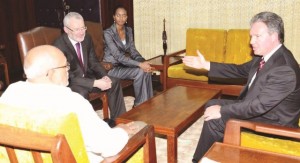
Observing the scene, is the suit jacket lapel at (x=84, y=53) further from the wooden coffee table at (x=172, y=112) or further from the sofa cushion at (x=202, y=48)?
the sofa cushion at (x=202, y=48)

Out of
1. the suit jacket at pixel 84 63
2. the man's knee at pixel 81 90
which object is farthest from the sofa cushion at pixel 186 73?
the man's knee at pixel 81 90

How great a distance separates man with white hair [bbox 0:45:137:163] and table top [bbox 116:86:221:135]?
1.13 m

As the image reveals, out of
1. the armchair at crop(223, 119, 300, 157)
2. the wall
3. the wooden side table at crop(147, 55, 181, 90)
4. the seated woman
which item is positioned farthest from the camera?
the wall

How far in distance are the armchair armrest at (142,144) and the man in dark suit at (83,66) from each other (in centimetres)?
171

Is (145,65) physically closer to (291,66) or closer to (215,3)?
(215,3)

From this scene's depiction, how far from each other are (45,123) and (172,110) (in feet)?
6.94

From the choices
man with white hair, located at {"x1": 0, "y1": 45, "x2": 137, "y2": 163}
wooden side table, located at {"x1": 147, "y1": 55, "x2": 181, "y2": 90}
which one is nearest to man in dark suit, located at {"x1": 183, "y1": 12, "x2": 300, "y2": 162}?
man with white hair, located at {"x1": 0, "y1": 45, "x2": 137, "y2": 163}

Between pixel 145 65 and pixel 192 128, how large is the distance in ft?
3.83

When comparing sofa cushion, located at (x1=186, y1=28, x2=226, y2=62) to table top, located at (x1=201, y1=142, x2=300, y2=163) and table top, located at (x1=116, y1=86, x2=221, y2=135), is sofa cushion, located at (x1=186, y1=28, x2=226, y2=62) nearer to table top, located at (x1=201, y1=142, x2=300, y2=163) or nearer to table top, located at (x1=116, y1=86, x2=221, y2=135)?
table top, located at (x1=116, y1=86, x2=221, y2=135)

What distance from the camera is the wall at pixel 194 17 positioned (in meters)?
5.30

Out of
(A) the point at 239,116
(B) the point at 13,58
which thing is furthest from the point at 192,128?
(B) the point at 13,58

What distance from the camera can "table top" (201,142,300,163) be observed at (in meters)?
2.04

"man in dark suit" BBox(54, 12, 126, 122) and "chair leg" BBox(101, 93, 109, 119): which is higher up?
"man in dark suit" BBox(54, 12, 126, 122)

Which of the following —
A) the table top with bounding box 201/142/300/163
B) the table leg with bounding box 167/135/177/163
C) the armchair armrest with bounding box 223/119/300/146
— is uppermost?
the armchair armrest with bounding box 223/119/300/146
